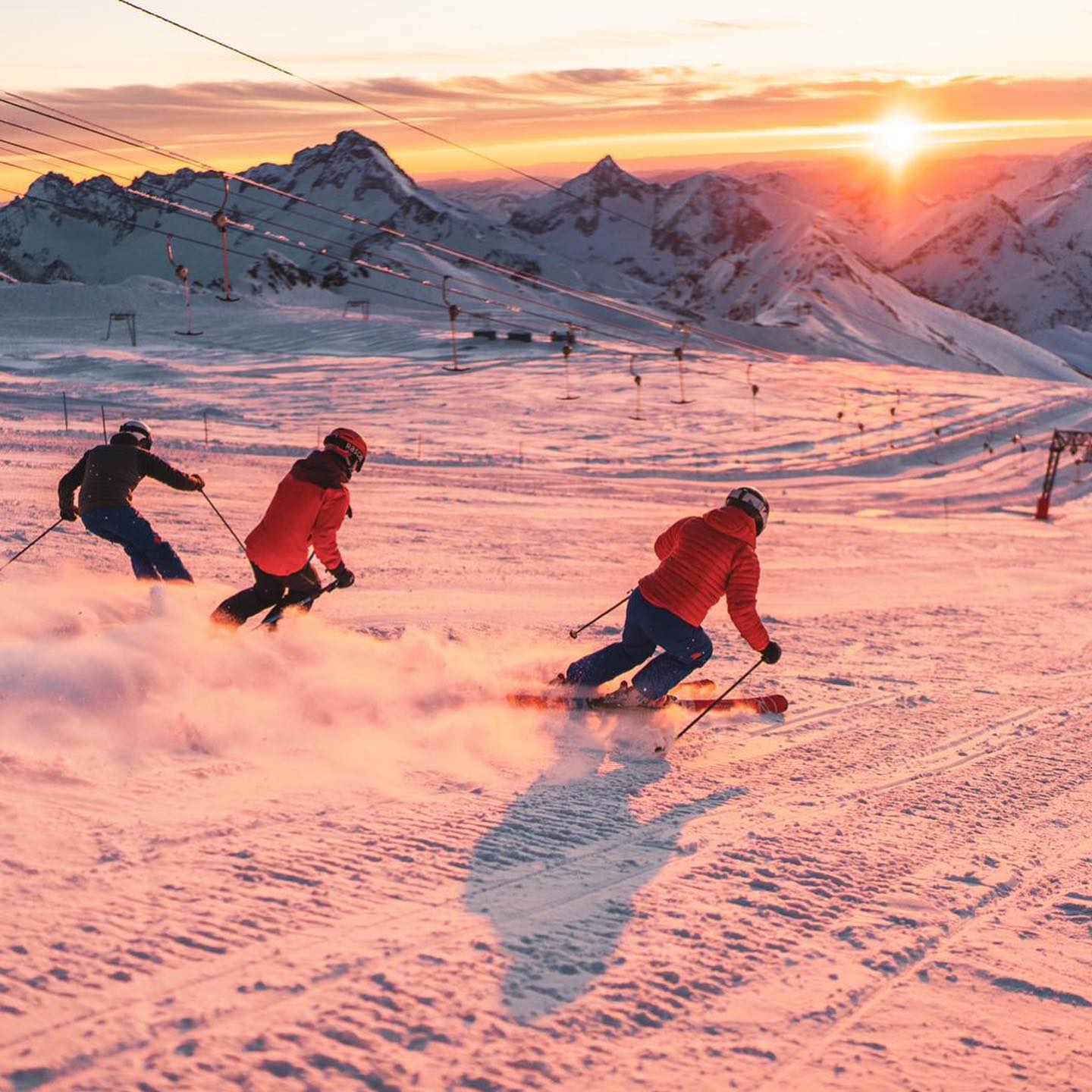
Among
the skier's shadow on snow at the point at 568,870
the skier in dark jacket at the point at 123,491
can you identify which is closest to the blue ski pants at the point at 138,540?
the skier in dark jacket at the point at 123,491

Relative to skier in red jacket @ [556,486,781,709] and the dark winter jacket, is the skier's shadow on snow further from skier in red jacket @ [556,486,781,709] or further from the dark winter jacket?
the dark winter jacket

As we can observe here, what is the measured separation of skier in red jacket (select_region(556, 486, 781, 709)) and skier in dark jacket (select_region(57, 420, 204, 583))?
152 inches

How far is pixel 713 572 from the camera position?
22.2 feet

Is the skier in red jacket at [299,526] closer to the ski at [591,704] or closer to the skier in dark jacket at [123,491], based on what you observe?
the skier in dark jacket at [123,491]

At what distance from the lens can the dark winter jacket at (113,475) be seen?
8.67 metres

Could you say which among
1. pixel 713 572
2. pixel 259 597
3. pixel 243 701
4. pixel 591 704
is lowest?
pixel 591 704

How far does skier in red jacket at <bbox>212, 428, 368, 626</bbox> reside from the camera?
24.6 ft

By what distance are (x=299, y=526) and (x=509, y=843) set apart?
317 centimetres

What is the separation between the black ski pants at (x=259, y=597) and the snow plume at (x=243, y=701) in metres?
0.16

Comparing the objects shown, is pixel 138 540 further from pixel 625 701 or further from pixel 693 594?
pixel 693 594

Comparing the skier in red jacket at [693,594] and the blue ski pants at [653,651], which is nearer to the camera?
the skier in red jacket at [693,594]

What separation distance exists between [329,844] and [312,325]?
77.7 meters

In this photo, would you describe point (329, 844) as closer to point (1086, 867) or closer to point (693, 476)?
point (1086, 867)

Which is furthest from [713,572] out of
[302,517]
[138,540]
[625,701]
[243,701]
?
[138,540]
